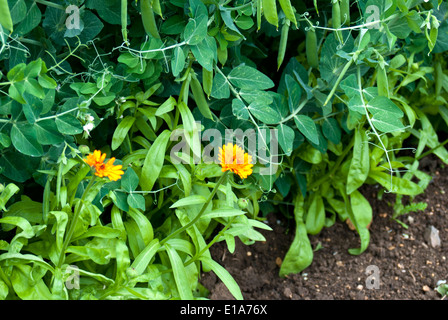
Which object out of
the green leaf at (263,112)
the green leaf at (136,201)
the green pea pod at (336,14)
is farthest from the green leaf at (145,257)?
the green pea pod at (336,14)

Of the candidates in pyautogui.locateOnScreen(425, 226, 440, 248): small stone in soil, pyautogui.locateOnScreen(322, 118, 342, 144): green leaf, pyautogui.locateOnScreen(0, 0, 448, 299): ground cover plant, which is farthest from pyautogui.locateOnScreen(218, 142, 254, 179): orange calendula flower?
pyautogui.locateOnScreen(425, 226, 440, 248): small stone in soil

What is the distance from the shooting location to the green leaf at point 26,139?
138cm

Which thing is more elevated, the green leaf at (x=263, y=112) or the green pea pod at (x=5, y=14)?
the green pea pod at (x=5, y=14)

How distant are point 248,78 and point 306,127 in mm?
231

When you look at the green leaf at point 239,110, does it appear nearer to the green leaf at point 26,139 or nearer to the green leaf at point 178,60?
the green leaf at point 178,60

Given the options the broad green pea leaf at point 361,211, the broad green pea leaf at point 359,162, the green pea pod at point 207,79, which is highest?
the green pea pod at point 207,79

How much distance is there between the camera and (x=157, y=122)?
1.71 m

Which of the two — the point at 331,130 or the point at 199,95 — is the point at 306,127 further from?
the point at 199,95

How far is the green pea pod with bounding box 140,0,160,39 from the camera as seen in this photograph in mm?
1417

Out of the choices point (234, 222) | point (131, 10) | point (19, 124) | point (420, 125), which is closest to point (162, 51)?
point (131, 10)

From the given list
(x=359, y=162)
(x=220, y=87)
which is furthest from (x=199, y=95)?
(x=359, y=162)
